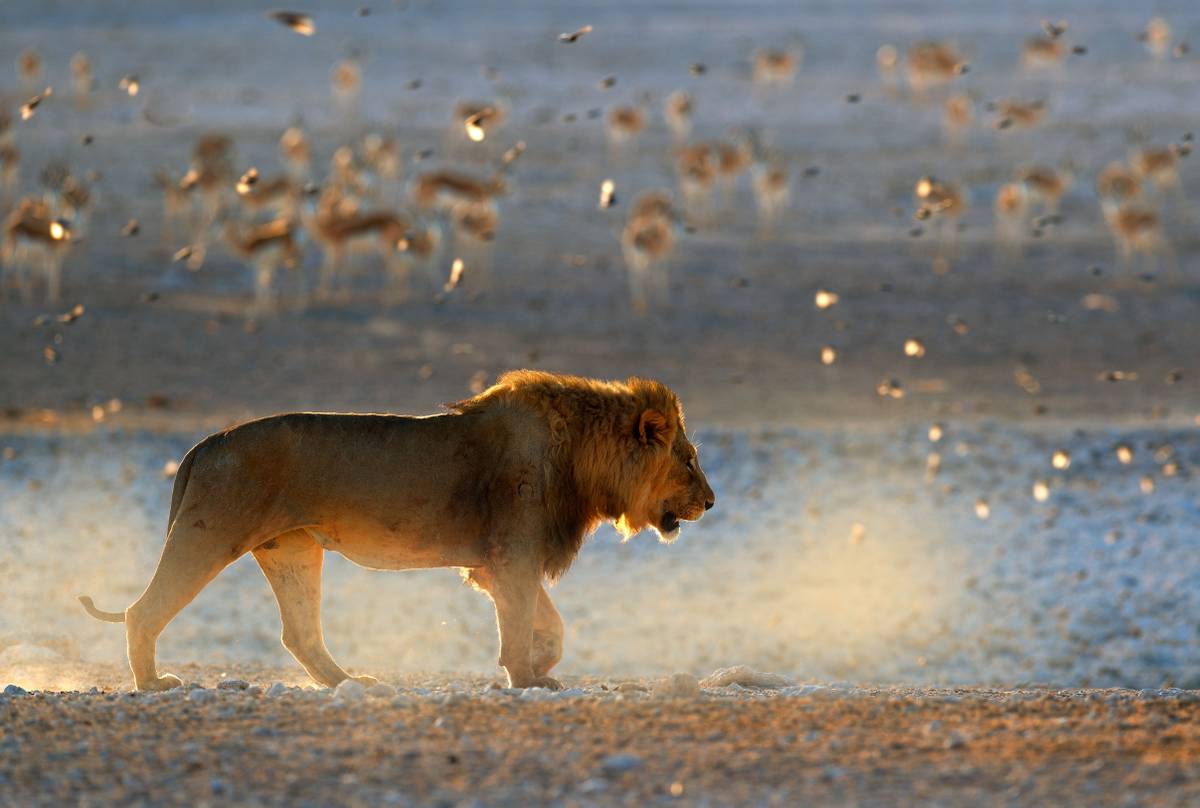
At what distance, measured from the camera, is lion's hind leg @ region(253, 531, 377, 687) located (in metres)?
7.97

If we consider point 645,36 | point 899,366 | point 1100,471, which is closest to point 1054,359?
point 899,366

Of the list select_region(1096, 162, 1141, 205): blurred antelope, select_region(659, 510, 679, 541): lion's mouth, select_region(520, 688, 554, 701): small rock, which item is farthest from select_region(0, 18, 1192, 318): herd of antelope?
select_region(520, 688, 554, 701): small rock

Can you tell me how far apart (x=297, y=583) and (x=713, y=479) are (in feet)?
23.0

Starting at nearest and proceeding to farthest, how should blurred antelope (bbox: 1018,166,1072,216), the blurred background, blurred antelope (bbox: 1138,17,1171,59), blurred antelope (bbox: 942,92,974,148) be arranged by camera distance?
1. the blurred background
2. blurred antelope (bbox: 1018,166,1072,216)
3. blurred antelope (bbox: 942,92,974,148)
4. blurred antelope (bbox: 1138,17,1171,59)

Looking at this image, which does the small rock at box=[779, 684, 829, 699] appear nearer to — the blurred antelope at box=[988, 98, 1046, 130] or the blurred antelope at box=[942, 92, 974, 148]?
the blurred antelope at box=[988, 98, 1046, 130]

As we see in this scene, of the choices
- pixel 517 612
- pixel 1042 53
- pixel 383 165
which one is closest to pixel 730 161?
pixel 383 165

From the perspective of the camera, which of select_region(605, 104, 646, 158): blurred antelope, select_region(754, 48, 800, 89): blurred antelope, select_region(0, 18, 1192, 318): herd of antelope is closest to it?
select_region(0, 18, 1192, 318): herd of antelope

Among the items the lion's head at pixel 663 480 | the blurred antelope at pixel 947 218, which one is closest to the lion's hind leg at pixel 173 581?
the lion's head at pixel 663 480

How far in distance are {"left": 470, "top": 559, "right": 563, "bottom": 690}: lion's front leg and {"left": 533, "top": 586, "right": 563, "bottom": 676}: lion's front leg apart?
0.58ft

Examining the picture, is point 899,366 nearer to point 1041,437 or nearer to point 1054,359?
point 1054,359

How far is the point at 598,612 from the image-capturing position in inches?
483

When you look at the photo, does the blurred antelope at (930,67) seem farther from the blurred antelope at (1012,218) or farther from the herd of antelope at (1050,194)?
the blurred antelope at (1012,218)

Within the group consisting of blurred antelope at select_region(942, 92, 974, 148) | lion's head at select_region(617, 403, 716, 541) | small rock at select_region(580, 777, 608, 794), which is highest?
blurred antelope at select_region(942, 92, 974, 148)

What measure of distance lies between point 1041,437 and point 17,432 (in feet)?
27.0
